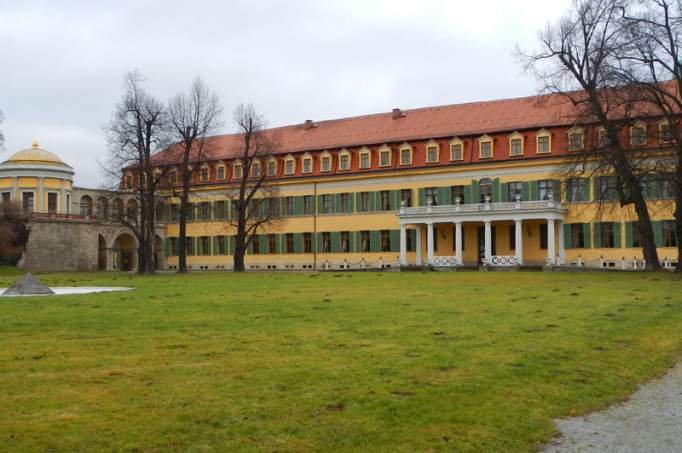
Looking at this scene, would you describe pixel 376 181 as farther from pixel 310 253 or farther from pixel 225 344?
pixel 225 344

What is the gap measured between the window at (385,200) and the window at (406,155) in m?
2.73

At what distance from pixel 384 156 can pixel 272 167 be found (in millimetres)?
9556

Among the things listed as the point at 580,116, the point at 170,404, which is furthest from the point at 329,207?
the point at 170,404

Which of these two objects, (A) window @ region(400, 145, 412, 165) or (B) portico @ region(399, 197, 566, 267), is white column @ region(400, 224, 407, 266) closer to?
(B) portico @ region(399, 197, 566, 267)

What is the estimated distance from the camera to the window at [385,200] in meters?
61.5

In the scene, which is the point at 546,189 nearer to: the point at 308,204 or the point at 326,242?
the point at 326,242

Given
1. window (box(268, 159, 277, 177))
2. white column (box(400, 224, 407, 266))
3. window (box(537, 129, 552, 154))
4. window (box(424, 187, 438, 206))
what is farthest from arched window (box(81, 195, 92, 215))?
window (box(537, 129, 552, 154))

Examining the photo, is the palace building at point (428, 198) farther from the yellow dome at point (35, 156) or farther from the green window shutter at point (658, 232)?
the yellow dome at point (35, 156)

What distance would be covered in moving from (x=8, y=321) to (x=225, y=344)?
631cm

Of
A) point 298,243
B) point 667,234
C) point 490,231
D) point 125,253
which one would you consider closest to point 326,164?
point 298,243

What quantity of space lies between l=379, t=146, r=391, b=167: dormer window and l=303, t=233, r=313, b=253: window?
348 inches

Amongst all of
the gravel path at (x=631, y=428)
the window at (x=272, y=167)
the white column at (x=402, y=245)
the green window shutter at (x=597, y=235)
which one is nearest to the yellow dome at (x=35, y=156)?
the window at (x=272, y=167)

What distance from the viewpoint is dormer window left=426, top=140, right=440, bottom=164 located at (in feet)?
194

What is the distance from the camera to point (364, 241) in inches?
2458
